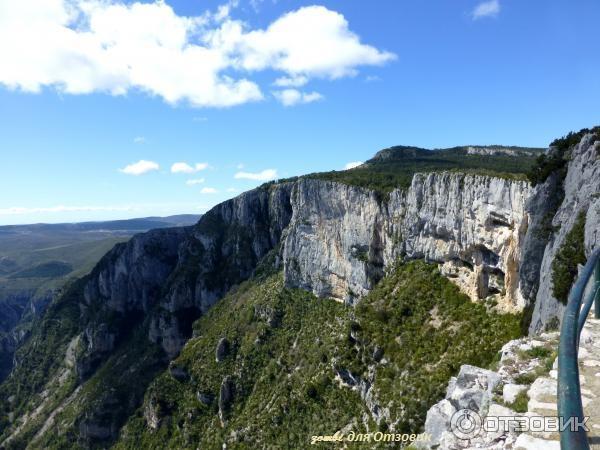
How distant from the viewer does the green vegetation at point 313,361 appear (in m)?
41.7

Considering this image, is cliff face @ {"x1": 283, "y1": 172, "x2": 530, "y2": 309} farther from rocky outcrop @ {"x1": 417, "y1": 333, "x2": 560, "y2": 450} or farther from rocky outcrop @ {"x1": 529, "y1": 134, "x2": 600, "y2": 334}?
rocky outcrop @ {"x1": 417, "y1": 333, "x2": 560, "y2": 450}

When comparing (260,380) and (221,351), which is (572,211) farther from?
(221,351)

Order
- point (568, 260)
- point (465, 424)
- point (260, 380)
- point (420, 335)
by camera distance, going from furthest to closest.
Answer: point (260, 380) < point (420, 335) < point (568, 260) < point (465, 424)

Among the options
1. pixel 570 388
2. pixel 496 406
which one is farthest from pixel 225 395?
pixel 570 388

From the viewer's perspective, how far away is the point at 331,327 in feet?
229

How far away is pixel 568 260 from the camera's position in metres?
22.6

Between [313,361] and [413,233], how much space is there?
26.5 m

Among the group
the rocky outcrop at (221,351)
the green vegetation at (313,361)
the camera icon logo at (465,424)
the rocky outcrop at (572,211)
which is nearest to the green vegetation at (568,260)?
the rocky outcrop at (572,211)

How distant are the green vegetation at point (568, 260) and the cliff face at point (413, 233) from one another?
14659 millimetres

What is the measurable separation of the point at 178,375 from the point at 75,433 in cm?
4444

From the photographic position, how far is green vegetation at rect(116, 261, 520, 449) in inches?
1640

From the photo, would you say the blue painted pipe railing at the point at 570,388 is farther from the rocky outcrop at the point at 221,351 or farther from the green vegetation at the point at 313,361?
the rocky outcrop at the point at 221,351

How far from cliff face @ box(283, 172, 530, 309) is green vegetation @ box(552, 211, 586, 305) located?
14659mm

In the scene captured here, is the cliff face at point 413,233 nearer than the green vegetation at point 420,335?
No
